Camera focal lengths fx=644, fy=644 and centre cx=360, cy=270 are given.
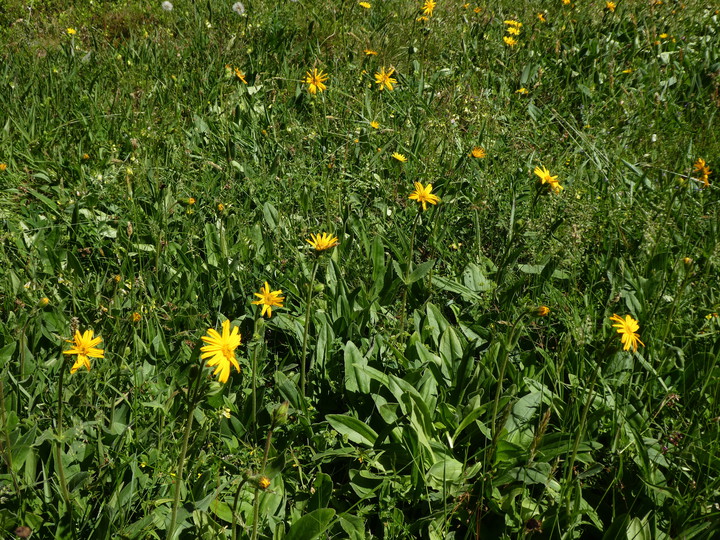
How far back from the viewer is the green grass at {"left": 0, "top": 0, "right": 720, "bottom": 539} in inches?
68.5

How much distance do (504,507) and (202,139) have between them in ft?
7.93

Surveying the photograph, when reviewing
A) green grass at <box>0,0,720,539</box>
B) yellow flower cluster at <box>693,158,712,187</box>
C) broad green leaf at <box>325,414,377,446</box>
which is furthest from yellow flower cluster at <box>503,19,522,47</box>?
broad green leaf at <box>325,414,377,446</box>

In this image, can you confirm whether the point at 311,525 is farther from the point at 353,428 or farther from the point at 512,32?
the point at 512,32

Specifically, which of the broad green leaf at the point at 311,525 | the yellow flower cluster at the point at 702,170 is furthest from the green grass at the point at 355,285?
the yellow flower cluster at the point at 702,170

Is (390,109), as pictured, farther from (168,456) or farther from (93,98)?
(168,456)

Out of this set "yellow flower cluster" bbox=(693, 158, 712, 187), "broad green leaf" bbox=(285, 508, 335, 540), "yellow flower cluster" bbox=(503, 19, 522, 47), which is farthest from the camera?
"yellow flower cluster" bbox=(503, 19, 522, 47)

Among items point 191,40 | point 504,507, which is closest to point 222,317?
point 504,507

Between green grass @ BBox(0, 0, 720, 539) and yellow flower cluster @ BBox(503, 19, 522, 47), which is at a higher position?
yellow flower cluster @ BBox(503, 19, 522, 47)

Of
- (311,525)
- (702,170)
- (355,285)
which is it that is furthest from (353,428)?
(702,170)

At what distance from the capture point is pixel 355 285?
262cm

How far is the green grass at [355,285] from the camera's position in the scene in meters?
1.74

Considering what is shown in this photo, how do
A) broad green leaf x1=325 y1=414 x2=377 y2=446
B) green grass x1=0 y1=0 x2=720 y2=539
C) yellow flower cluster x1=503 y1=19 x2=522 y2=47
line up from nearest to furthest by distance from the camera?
green grass x1=0 y1=0 x2=720 y2=539 → broad green leaf x1=325 y1=414 x2=377 y2=446 → yellow flower cluster x1=503 y1=19 x2=522 y2=47

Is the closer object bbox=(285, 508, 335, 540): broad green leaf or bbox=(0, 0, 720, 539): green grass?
bbox=(285, 508, 335, 540): broad green leaf

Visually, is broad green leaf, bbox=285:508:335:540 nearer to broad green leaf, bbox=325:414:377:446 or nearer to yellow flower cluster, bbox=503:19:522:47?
broad green leaf, bbox=325:414:377:446
